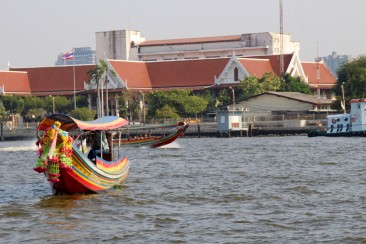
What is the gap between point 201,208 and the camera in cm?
2400

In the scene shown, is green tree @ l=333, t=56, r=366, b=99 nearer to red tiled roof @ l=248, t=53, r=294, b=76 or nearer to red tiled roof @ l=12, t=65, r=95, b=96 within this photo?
red tiled roof @ l=248, t=53, r=294, b=76

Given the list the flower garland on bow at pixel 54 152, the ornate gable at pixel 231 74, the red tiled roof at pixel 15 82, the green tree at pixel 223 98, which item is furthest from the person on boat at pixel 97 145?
the red tiled roof at pixel 15 82

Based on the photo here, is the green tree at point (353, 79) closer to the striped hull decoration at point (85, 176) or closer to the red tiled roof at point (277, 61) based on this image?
the red tiled roof at point (277, 61)

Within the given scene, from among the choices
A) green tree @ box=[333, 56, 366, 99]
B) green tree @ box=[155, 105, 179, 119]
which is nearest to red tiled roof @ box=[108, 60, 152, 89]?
green tree @ box=[155, 105, 179, 119]

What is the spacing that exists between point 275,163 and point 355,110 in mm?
30425

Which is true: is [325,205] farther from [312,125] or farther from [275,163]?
[312,125]

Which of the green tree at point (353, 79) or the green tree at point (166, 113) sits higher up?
the green tree at point (353, 79)

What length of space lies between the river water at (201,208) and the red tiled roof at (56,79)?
74.9 m

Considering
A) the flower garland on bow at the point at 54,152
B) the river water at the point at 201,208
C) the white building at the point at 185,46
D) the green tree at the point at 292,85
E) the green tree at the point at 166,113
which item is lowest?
the river water at the point at 201,208

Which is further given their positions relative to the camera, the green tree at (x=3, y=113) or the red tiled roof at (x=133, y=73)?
the red tiled roof at (x=133, y=73)

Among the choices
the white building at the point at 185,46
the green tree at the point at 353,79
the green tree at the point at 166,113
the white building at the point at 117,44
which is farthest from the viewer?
the white building at the point at 117,44

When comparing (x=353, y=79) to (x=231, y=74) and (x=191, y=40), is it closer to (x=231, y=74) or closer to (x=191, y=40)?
(x=231, y=74)

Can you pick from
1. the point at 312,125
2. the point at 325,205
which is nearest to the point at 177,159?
the point at 325,205

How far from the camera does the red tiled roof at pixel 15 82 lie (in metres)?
111
